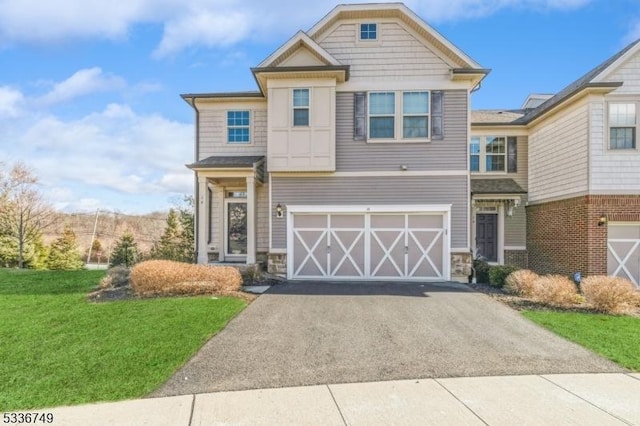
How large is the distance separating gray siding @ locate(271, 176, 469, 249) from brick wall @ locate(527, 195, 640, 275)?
320 cm

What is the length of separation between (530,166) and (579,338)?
955 cm

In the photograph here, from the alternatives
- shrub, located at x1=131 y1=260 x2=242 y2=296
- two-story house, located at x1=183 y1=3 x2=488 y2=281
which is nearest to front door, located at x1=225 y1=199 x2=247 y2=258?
two-story house, located at x1=183 y1=3 x2=488 y2=281

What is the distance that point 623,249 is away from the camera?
1142cm

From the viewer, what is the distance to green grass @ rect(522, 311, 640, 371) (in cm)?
577

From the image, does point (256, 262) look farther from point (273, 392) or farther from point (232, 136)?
point (273, 392)

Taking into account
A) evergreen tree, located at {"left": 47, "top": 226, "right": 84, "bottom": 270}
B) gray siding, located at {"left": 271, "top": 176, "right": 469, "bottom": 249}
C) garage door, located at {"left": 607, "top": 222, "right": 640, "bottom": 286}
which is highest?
gray siding, located at {"left": 271, "top": 176, "right": 469, "bottom": 249}

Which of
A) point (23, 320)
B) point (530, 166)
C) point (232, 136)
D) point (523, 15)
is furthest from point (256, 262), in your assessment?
point (523, 15)

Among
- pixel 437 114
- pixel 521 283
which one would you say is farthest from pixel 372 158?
pixel 521 283

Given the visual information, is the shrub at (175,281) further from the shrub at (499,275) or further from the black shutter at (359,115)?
the shrub at (499,275)

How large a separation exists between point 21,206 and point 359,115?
18724 millimetres

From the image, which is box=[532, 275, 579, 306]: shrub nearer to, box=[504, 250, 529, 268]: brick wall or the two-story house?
the two-story house

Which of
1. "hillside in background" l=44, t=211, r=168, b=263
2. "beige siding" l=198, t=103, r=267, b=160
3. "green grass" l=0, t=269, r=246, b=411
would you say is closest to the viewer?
"green grass" l=0, t=269, r=246, b=411

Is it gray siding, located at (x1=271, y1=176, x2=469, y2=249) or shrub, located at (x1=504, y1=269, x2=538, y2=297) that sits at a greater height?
gray siding, located at (x1=271, y1=176, x2=469, y2=249)

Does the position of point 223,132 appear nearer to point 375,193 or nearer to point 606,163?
point 375,193
